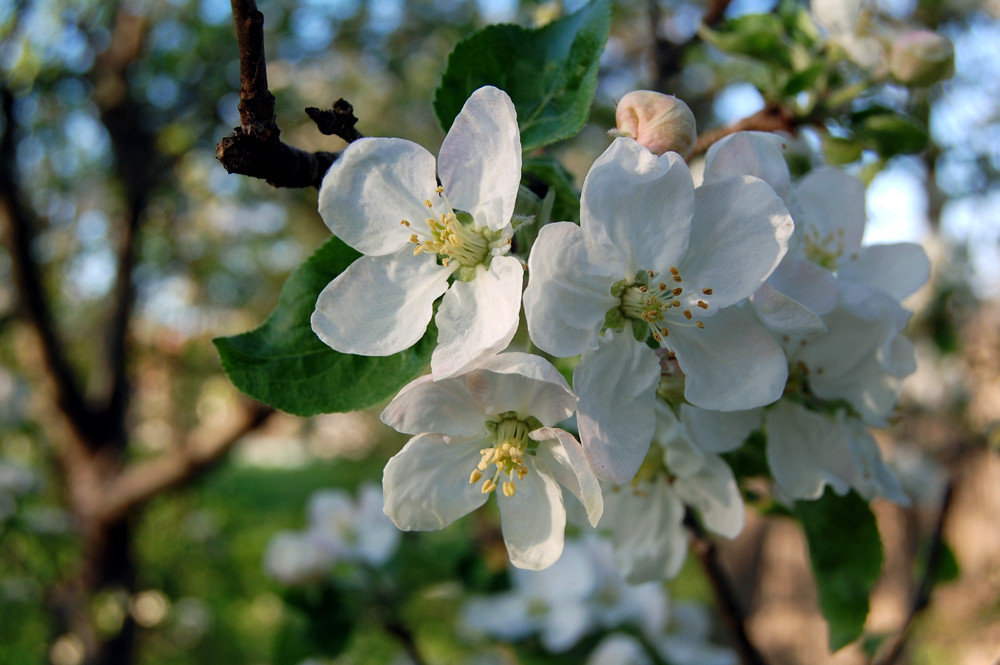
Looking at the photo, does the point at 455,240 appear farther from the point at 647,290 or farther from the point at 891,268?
the point at 891,268

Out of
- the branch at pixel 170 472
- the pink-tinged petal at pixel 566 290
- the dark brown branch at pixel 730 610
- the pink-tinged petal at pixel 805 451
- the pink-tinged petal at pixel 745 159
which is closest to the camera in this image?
the pink-tinged petal at pixel 566 290

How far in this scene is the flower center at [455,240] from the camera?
77 centimetres

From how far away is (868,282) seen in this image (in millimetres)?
963

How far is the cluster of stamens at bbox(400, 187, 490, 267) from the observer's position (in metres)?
0.77

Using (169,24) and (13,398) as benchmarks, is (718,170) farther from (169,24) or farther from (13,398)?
(13,398)

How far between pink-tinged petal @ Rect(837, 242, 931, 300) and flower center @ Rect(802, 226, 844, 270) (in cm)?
1

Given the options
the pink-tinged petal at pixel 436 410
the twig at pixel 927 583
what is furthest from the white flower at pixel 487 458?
the twig at pixel 927 583

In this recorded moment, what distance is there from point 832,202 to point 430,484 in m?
0.61

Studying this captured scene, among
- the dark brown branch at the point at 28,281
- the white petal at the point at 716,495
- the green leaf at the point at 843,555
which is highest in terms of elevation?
the white petal at the point at 716,495

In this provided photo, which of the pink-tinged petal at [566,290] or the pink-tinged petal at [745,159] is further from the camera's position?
the pink-tinged petal at [745,159]

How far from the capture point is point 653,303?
726 mm

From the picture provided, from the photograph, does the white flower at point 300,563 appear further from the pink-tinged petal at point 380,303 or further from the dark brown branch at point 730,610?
the pink-tinged petal at point 380,303

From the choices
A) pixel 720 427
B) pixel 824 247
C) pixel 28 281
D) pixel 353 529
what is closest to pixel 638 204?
pixel 720 427

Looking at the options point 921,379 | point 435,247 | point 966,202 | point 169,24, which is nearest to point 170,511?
point 169,24
